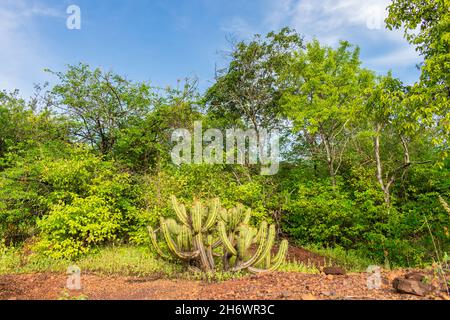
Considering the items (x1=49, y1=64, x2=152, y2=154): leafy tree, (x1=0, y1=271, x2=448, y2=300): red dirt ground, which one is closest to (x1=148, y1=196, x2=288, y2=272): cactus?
(x1=0, y1=271, x2=448, y2=300): red dirt ground

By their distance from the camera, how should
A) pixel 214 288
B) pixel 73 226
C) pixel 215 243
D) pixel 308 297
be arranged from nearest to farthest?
1. pixel 308 297
2. pixel 214 288
3. pixel 215 243
4. pixel 73 226

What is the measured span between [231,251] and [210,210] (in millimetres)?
1007

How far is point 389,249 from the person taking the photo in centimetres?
1023

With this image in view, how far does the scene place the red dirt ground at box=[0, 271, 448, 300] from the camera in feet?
12.0

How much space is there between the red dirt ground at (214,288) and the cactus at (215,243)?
0.83 m

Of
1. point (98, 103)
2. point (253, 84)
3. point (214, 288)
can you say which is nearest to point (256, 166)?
point (253, 84)

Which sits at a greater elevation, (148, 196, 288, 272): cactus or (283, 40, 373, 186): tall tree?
(283, 40, 373, 186): tall tree

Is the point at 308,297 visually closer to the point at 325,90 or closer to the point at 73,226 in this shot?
the point at 73,226

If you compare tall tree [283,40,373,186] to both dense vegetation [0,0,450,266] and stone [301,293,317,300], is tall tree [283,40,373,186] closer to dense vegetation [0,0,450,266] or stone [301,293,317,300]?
dense vegetation [0,0,450,266]

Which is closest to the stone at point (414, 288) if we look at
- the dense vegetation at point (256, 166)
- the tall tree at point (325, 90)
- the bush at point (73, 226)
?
the dense vegetation at point (256, 166)

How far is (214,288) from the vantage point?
4.48 meters

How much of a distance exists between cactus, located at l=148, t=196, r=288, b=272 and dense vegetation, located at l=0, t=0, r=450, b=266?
3.60 meters

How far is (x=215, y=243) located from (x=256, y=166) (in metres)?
9.85
